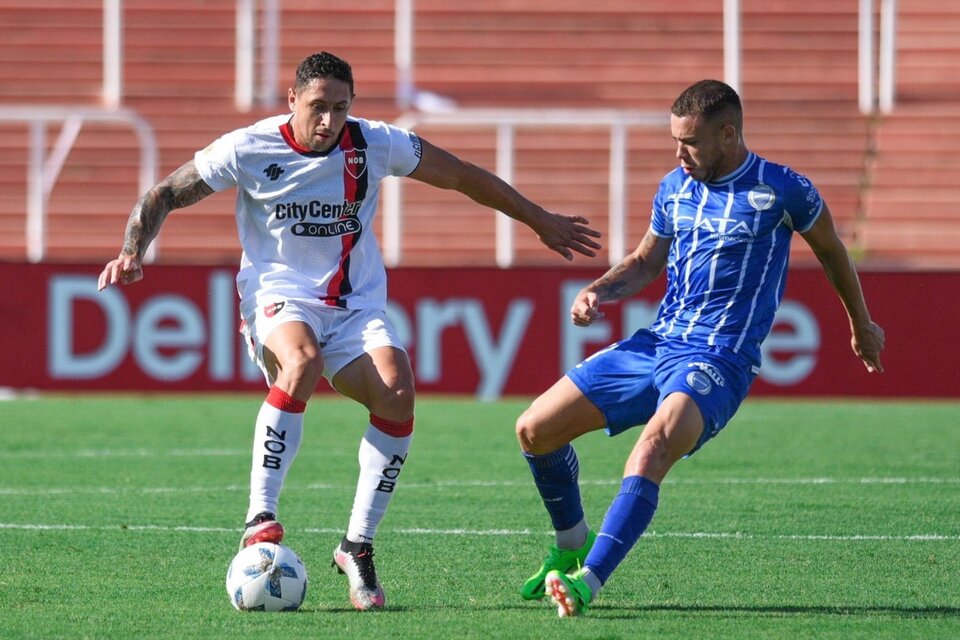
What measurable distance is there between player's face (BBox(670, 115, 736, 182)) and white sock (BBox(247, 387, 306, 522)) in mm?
1609

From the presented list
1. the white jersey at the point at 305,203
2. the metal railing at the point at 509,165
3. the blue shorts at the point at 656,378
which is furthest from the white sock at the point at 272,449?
the metal railing at the point at 509,165

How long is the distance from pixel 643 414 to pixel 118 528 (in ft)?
8.65

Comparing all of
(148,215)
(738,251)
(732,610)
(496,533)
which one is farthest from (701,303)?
(148,215)

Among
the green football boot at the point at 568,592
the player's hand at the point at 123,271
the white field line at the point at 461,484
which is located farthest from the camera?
the white field line at the point at 461,484

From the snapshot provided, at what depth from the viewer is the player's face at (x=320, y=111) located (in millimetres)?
5820

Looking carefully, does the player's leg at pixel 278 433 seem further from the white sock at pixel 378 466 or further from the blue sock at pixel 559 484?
the blue sock at pixel 559 484

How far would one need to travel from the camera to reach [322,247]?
20.0 feet

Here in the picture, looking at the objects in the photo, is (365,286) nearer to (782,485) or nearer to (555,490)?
(555,490)

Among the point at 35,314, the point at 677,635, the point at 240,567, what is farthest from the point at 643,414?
the point at 35,314

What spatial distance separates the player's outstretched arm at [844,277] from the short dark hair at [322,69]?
1.73 meters

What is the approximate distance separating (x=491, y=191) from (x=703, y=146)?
899 mm

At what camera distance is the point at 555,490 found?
235 inches

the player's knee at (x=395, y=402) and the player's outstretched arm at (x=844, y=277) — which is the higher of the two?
the player's outstretched arm at (x=844, y=277)

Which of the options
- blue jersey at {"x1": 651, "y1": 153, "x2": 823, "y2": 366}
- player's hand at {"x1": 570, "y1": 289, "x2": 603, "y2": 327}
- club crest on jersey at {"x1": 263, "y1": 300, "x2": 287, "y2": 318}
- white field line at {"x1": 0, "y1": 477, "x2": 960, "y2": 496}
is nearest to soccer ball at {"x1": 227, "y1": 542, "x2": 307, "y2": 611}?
club crest on jersey at {"x1": 263, "y1": 300, "x2": 287, "y2": 318}
